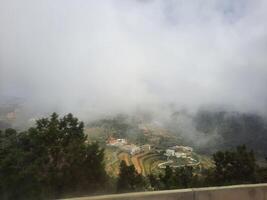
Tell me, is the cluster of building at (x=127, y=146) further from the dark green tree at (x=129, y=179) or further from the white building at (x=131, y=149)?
the dark green tree at (x=129, y=179)

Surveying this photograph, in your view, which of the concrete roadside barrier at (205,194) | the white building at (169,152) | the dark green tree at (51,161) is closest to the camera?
the concrete roadside barrier at (205,194)

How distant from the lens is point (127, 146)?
365 ft

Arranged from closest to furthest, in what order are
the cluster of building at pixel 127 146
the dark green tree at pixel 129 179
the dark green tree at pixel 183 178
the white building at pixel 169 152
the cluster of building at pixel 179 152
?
the dark green tree at pixel 129 179
the dark green tree at pixel 183 178
the cluster of building at pixel 179 152
the white building at pixel 169 152
the cluster of building at pixel 127 146

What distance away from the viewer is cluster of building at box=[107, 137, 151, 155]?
10530 centimetres

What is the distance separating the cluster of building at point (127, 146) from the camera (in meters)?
105

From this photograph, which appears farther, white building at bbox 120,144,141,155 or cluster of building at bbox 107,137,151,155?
white building at bbox 120,144,141,155

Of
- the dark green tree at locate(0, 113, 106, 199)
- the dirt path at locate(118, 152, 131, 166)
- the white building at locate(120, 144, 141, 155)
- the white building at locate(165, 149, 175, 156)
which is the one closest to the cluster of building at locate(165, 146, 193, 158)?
the white building at locate(165, 149, 175, 156)

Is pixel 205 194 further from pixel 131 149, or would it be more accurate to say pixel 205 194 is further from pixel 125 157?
pixel 131 149

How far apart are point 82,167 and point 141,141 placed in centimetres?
9927

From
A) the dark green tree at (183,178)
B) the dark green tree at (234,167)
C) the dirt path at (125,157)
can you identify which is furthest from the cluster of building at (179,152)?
the dark green tree at (234,167)

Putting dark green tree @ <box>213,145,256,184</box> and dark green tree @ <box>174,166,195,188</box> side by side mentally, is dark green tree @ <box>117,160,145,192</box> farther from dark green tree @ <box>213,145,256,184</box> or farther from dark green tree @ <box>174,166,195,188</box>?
dark green tree @ <box>213,145,256,184</box>

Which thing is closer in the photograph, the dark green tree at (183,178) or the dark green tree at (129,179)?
the dark green tree at (129,179)

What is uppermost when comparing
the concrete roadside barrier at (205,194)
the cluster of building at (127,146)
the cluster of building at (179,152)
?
the cluster of building at (127,146)

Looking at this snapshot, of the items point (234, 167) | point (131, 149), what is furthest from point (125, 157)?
point (234, 167)
